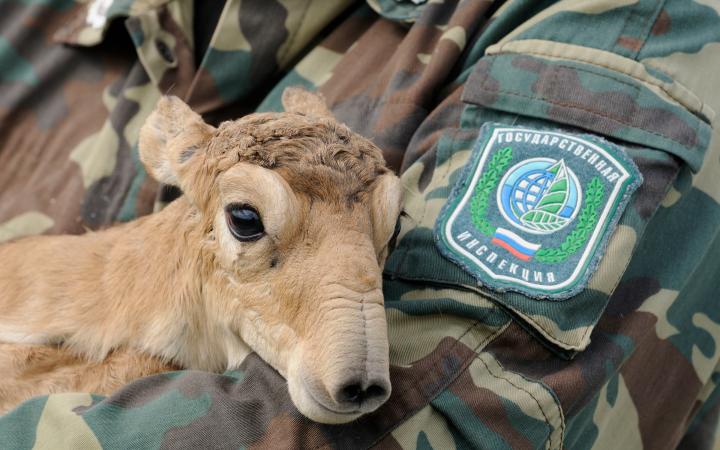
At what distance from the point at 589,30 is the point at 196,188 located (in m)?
1.66

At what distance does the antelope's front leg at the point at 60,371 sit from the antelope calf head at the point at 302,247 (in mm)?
396

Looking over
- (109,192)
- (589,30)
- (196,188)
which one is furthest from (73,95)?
(589,30)

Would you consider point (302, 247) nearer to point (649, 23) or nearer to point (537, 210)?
point (537, 210)

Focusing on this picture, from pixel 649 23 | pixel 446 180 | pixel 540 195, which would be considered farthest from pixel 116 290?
pixel 649 23

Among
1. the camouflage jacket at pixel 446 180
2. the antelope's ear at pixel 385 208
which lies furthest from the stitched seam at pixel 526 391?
the antelope's ear at pixel 385 208

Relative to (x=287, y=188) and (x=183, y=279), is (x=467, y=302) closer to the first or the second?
(x=287, y=188)

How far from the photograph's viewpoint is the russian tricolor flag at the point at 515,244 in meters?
2.58

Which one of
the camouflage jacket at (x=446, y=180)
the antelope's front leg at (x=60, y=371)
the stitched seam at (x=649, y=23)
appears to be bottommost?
the antelope's front leg at (x=60, y=371)

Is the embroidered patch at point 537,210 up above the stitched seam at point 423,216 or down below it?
above

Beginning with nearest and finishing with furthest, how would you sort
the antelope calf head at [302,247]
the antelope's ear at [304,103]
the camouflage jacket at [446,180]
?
the antelope calf head at [302,247], the camouflage jacket at [446,180], the antelope's ear at [304,103]

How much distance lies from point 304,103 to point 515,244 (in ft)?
3.68

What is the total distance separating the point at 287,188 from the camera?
2.34 metres

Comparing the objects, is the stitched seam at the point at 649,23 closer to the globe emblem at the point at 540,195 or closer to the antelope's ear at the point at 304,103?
the globe emblem at the point at 540,195

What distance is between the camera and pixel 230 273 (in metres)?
2.60
